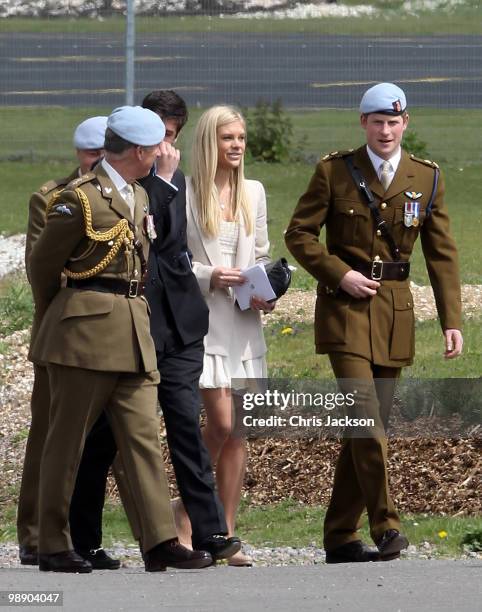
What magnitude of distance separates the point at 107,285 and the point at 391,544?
1524 millimetres

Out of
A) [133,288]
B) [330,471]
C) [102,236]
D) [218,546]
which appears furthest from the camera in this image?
[330,471]

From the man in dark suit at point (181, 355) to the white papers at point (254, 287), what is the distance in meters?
0.28

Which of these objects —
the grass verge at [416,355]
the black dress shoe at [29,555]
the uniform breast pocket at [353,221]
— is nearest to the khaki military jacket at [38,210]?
the uniform breast pocket at [353,221]

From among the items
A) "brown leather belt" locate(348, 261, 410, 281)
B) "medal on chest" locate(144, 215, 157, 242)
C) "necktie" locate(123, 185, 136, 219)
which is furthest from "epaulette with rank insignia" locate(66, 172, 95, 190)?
"brown leather belt" locate(348, 261, 410, 281)

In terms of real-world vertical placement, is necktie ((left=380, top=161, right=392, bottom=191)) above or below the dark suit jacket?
above

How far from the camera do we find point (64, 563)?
7.00 meters

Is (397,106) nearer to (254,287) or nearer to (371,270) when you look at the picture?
(371,270)

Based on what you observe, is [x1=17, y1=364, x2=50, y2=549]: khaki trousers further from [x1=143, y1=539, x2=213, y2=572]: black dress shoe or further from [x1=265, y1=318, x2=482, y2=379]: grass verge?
[x1=265, y1=318, x2=482, y2=379]: grass verge

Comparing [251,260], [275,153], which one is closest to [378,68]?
[275,153]

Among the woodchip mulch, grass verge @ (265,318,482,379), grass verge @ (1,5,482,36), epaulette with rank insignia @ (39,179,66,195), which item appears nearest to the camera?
epaulette with rank insignia @ (39,179,66,195)

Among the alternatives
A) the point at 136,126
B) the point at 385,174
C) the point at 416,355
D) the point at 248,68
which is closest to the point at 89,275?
the point at 136,126

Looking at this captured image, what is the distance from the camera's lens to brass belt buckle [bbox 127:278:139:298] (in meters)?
6.93

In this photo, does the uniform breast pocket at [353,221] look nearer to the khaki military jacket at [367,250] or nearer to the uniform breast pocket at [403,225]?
the khaki military jacket at [367,250]

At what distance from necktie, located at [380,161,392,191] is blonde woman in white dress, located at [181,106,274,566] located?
1.72 feet
